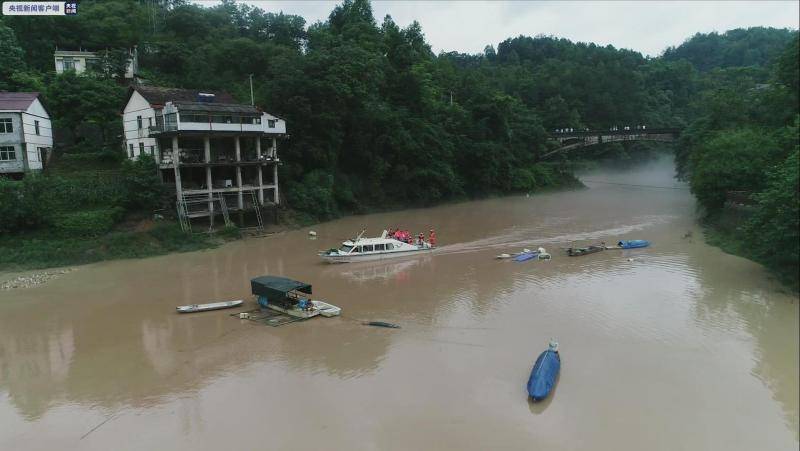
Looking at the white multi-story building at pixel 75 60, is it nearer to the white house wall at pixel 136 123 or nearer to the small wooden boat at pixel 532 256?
the white house wall at pixel 136 123

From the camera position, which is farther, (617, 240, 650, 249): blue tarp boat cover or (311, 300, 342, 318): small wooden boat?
(617, 240, 650, 249): blue tarp boat cover

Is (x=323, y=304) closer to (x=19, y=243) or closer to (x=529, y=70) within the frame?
(x=19, y=243)

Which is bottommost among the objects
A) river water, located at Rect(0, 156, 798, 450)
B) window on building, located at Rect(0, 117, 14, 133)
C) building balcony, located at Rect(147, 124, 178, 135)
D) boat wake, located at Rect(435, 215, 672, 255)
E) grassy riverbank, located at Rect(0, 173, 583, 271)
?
river water, located at Rect(0, 156, 798, 450)

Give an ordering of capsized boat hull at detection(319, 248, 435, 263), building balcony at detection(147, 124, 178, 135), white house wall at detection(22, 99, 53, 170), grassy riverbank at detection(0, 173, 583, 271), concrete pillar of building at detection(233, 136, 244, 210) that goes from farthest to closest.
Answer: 1. concrete pillar of building at detection(233, 136, 244, 210)
2. building balcony at detection(147, 124, 178, 135)
3. white house wall at detection(22, 99, 53, 170)
4. capsized boat hull at detection(319, 248, 435, 263)
5. grassy riverbank at detection(0, 173, 583, 271)

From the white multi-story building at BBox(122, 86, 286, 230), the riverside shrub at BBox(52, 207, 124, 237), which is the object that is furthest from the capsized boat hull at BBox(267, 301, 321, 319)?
the white multi-story building at BBox(122, 86, 286, 230)

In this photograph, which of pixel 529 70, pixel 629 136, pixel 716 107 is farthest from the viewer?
pixel 529 70

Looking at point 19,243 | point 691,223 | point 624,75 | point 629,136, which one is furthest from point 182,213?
point 624,75

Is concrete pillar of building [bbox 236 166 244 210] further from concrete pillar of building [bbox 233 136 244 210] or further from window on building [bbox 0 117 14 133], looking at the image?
window on building [bbox 0 117 14 133]
